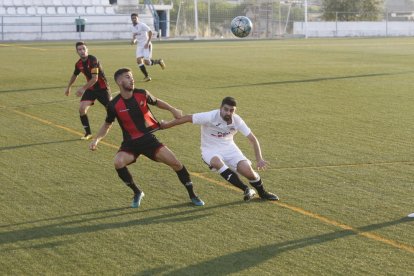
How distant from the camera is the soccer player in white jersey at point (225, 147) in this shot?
1046 centimetres

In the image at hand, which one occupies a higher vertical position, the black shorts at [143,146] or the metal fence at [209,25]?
the metal fence at [209,25]

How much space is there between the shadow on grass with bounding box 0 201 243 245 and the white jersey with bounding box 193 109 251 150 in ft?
2.63

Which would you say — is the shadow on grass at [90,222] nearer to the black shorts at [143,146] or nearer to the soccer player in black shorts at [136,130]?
the soccer player in black shorts at [136,130]

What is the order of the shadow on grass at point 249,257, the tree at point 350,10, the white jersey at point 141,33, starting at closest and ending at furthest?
the shadow on grass at point 249,257 → the white jersey at point 141,33 → the tree at point 350,10

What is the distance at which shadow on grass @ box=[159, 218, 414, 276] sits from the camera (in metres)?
7.99

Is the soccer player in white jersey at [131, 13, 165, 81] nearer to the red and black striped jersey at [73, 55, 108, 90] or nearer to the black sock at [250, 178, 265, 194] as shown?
the red and black striped jersey at [73, 55, 108, 90]

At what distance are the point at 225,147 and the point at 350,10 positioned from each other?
6903cm

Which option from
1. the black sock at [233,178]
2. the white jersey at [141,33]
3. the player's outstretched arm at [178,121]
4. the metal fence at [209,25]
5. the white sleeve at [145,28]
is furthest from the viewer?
the metal fence at [209,25]

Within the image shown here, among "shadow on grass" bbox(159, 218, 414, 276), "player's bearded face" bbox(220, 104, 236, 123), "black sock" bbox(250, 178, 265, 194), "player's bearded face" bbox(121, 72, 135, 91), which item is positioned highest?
"player's bearded face" bbox(121, 72, 135, 91)

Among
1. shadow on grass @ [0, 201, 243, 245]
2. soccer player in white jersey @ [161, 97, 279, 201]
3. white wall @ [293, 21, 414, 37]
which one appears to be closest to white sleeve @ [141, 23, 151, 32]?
soccer player in white jersey @ [161, 97, 279, 201]

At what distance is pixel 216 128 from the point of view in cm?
1064

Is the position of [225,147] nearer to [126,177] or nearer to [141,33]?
[126,177]

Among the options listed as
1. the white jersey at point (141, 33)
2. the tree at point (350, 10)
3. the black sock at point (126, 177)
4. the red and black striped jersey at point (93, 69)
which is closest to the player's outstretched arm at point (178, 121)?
the black sock at point (126, 177)

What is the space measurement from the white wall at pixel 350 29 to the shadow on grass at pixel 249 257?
58514 mm
